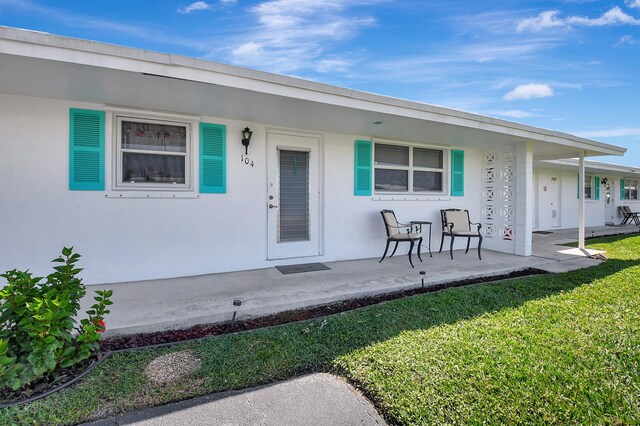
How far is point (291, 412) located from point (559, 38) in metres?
8.13

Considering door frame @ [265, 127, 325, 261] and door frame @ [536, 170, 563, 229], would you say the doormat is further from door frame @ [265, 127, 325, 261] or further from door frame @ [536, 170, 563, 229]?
A: door frame @ [536, 170, 563, 229]

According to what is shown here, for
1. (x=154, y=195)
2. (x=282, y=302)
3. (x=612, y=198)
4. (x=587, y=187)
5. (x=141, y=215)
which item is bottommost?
(x=282, y=302)

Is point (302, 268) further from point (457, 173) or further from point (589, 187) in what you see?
point (589, 187)

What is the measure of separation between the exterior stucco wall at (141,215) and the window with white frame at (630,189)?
16592 millimetres

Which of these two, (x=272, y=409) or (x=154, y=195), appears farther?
(x=154, y=195)

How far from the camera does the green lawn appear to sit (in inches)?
72.4

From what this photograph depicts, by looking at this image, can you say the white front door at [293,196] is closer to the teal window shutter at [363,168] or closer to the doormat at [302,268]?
the doormat at [302,268]

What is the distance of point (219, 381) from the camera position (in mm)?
2117

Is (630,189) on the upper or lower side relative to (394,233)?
upper

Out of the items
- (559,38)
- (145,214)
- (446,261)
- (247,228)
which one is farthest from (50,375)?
(559,38)

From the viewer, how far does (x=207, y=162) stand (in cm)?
476

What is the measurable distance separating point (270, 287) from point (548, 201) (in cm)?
1210

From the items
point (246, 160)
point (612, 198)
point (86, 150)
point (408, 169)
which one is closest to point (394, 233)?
point (408, 169)

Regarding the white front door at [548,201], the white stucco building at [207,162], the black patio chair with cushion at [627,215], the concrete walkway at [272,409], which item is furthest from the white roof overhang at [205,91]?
the black patio chair with cushion at [627,215]
